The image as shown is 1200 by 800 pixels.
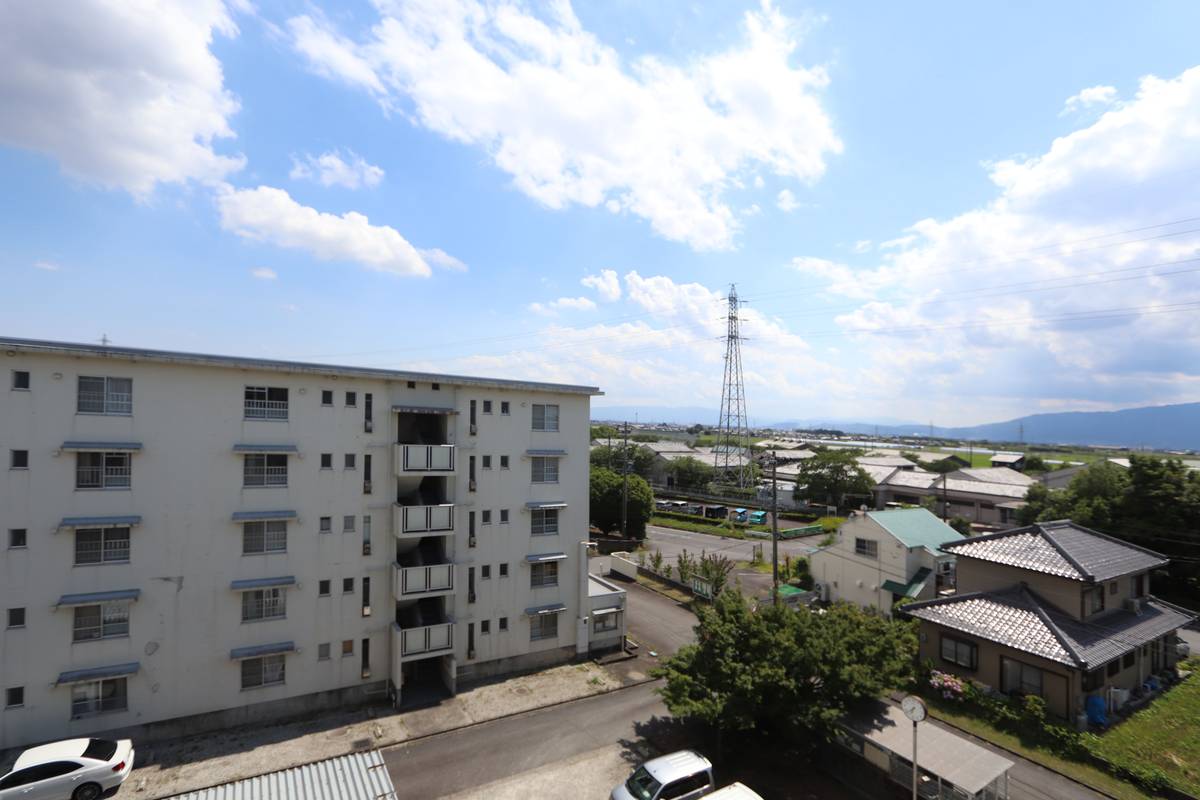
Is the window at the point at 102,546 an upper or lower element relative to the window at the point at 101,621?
upper

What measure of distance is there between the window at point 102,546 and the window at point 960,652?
2978 cm

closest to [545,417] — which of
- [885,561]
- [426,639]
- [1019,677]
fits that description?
[426,639]

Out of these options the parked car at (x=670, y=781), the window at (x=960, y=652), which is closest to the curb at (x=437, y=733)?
the parked car at (x=670, y=781)

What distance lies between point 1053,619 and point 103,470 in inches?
1319

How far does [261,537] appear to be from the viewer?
18719 mm

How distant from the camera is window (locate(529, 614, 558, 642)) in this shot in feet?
77.0

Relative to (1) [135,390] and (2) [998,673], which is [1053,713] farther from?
(1) [135,390]

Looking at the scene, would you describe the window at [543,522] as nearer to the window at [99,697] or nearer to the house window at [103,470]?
the house window at [103,470]

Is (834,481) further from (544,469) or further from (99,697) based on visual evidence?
(99,697)

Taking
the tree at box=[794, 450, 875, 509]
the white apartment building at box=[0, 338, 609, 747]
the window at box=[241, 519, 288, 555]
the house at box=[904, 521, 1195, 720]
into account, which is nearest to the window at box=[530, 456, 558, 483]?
the white apartment building at box=[0, 338, 609, 747]

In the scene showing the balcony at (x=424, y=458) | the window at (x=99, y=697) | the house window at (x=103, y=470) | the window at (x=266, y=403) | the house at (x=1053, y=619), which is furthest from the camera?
the balcony at (x=424, y=458)

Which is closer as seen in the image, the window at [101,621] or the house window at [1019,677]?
the window at [101,621]

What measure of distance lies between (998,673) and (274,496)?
89.3 ft

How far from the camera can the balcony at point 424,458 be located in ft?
67.9
